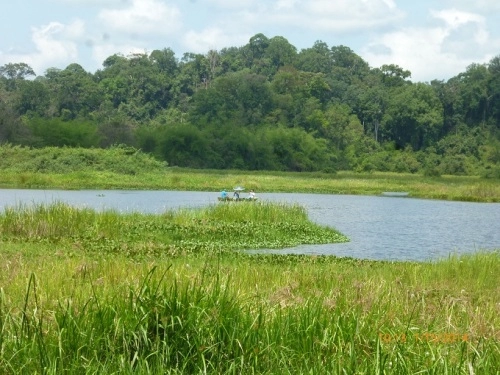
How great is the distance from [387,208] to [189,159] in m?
37.4

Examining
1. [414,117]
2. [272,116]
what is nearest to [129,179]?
[272,116]

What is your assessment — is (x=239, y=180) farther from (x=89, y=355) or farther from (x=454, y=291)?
(x=89, y=355)

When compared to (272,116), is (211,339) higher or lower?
lower

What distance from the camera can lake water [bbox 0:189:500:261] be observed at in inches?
859

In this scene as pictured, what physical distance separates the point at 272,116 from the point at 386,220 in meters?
59.5

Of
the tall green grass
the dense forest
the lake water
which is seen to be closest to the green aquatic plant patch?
the lake water

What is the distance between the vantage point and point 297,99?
3723 inches

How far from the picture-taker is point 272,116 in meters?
91.2

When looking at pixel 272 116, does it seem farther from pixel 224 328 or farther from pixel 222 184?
pixel 224 328

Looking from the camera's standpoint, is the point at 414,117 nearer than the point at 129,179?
No
